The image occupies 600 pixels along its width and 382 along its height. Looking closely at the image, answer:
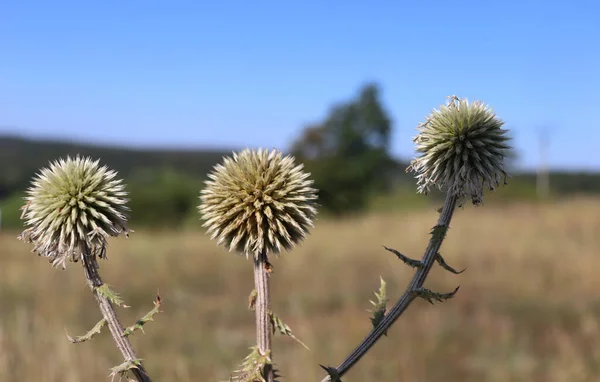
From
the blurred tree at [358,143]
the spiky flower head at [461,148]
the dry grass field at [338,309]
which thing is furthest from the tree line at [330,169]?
the spiky flower head at [461,148]

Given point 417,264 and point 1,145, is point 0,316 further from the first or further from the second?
point 1,145

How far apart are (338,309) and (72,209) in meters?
13.0

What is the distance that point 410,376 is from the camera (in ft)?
30.1

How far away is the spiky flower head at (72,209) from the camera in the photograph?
1695 millimetres

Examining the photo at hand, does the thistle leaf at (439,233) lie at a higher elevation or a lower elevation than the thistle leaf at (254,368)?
higher

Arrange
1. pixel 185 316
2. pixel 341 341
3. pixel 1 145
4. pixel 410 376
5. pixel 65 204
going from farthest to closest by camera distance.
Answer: pixel 1 145
pixel 185 316
pixel 341 341
pixel 410 376
pixel 65 204

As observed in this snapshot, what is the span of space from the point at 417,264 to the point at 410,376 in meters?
8.38

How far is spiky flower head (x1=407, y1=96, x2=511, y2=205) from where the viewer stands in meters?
1.94

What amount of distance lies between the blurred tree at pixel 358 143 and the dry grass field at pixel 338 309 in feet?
94.9

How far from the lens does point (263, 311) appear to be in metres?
1.53

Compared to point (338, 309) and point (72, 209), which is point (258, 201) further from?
point (338, 309)

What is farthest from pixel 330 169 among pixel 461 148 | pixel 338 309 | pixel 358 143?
pixel 461 148

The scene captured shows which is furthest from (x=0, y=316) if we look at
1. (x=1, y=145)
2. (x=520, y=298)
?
(x=1, y=145)

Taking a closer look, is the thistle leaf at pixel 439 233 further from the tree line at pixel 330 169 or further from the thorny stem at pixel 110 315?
the tree line at pixel 330 169
